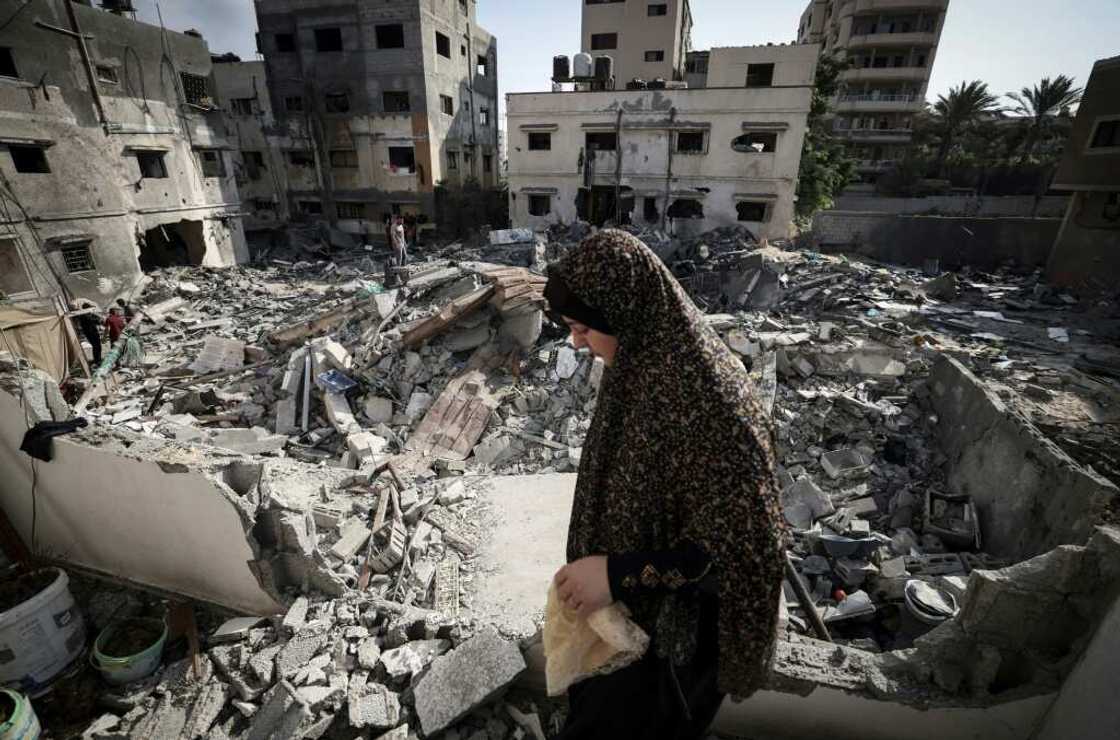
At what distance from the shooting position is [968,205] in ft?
82.7

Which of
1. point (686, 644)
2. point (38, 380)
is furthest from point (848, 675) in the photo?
point (38, 380)

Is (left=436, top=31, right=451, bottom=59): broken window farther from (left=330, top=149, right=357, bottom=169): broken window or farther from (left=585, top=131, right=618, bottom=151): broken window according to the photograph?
(left=585, top=131, right=618, bottom=151): broken window

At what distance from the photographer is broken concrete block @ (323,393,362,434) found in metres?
7.03

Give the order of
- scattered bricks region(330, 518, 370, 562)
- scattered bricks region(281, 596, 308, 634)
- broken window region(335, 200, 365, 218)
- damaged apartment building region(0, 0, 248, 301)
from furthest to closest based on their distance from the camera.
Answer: broken window region(335, 200, 365, 218)
damaged apartment building region(0, 0, 248, 301)
scattered bricks region(330, 518, 370, 562)
scattered bricks region(281, 596, 308, 634)

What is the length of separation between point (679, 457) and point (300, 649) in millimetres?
2838

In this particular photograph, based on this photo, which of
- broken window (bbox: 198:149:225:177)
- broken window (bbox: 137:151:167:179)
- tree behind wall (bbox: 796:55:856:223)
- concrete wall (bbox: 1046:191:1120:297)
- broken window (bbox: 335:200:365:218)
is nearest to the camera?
concrete wall (bbox: 1046:191:1120:297)

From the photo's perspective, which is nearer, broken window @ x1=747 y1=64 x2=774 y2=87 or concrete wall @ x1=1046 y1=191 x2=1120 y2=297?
concrete wall @ x1=1046 y1=191 x2=1120 y2=297

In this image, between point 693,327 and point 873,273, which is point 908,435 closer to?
point 693,327

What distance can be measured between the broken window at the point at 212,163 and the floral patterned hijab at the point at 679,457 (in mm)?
22534

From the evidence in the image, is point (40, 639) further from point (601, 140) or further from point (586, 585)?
point (601, 140)

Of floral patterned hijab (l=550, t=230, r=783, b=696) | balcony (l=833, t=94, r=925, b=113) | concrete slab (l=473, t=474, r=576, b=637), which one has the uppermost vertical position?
balcony (l=833, t=94, r=925, b=113)

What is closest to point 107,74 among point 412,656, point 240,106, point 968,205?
point 240,106

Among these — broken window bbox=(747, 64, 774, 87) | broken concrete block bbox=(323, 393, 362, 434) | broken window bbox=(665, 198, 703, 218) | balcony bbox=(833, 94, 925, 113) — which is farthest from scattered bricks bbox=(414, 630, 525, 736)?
balcony bbox=(833, 94, 925, 113)

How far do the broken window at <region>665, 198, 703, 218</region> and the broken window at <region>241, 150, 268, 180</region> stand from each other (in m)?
19.7
